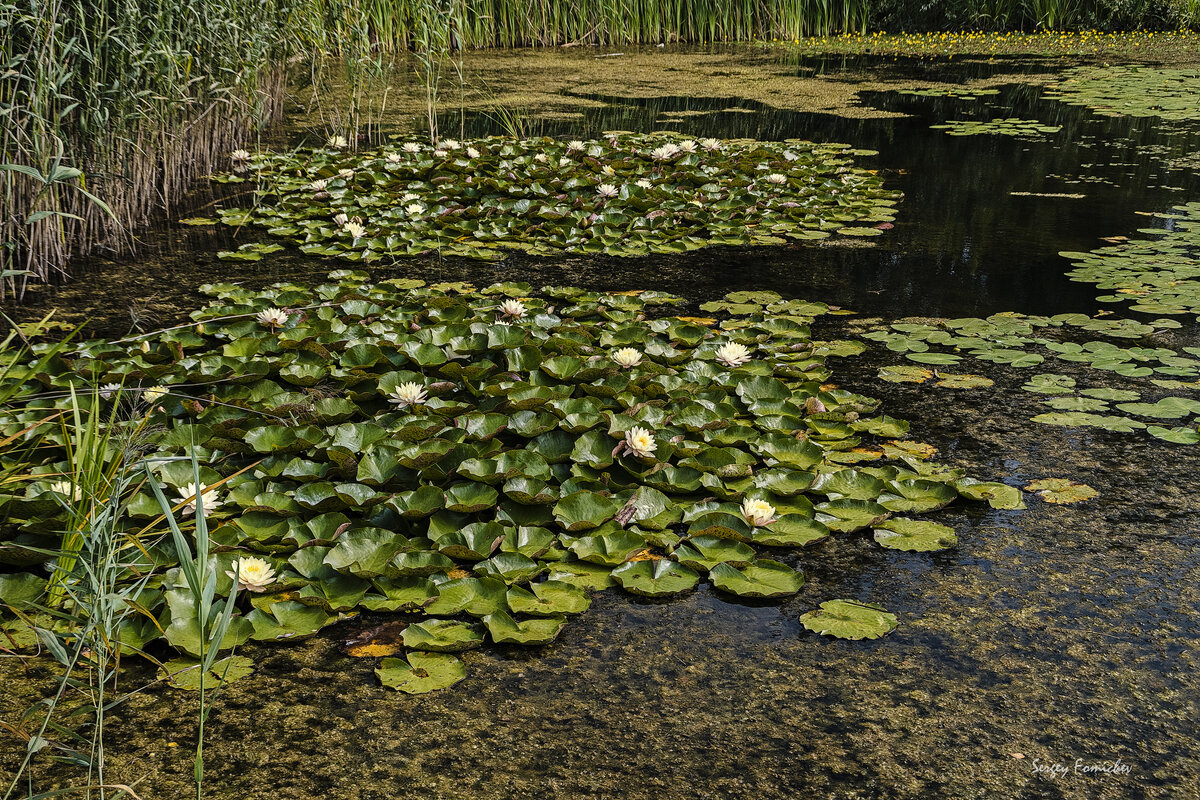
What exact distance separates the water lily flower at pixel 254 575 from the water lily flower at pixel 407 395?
60 cm

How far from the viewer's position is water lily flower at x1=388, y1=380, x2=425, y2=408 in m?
2.01

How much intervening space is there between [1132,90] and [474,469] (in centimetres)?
744

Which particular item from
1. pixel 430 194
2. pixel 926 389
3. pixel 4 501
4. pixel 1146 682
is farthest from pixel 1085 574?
pixel 430 194

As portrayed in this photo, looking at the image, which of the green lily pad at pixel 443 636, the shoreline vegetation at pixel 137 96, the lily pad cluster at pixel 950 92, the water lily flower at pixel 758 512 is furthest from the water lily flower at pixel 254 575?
the lily pad cluster at pixel 950 92

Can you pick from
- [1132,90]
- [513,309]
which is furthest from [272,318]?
[1132,90]

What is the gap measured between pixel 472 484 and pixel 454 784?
71cm

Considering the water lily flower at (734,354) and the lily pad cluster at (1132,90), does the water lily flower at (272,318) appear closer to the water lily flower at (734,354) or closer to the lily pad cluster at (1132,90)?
the water lily flower at (734,354)

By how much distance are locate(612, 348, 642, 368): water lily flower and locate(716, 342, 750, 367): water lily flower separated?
0.23 m

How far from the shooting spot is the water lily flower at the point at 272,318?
2473 mm

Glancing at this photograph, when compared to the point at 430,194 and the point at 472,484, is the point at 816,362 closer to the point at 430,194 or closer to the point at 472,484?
the point at 472,484

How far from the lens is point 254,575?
145cm

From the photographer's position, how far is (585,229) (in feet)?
12.1

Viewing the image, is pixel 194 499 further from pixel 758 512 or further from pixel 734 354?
pixel 734 354

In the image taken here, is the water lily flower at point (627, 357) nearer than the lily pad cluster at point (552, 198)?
Yes
